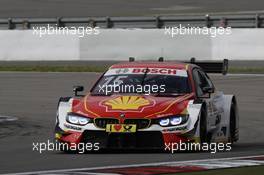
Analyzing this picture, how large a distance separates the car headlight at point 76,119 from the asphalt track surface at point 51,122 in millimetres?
429

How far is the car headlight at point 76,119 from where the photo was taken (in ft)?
42.7

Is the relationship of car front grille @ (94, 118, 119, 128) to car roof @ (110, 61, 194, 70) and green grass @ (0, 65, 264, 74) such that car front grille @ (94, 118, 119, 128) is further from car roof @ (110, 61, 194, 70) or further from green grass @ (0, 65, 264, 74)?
green grass @ (0, 65, 264, 74)

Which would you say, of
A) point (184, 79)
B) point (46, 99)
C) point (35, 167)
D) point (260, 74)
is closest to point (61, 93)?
point (46, 99)

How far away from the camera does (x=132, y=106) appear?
13.0m

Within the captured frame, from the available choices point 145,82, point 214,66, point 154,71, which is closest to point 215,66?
point 214,66

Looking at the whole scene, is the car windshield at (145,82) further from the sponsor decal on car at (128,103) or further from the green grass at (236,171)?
the green grass at (236,171)

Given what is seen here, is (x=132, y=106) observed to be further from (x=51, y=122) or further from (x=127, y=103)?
(x=51, y=122)

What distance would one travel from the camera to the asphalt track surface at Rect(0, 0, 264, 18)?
4666cm

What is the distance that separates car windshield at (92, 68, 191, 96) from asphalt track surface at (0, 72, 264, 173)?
1125 mm

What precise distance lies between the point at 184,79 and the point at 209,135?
3.14ft

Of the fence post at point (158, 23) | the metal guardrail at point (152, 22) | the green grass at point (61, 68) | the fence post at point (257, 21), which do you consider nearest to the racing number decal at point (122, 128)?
the green grass at point (61, 68)

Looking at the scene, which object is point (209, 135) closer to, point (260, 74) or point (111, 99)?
point (111, 99)

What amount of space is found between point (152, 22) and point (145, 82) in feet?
75.1

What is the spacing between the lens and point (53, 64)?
113 ft
